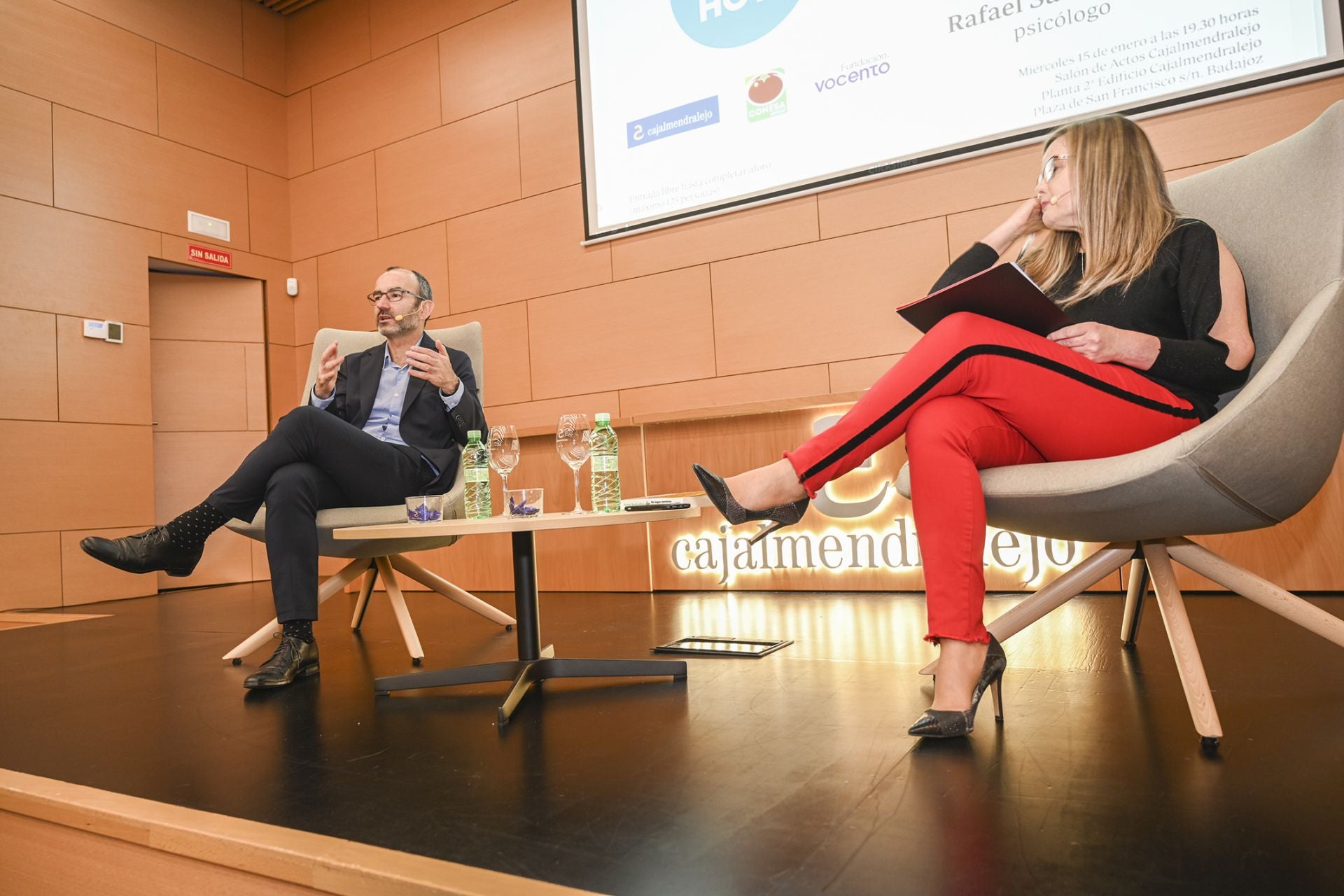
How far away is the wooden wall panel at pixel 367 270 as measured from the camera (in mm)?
4695

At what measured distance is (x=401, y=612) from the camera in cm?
236

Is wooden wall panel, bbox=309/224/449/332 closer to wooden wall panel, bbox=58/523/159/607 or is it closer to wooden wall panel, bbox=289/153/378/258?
wooden wall panel, bbox=289/153/378/258

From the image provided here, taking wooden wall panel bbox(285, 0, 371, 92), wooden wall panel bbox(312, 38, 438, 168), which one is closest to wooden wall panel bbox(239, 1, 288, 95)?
wooden wall panel bbox(285, 0, 371, 92)

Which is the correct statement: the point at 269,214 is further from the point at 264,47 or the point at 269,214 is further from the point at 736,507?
the point at 736,507

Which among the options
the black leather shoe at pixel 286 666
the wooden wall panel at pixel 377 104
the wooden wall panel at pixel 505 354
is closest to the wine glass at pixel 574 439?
the black leather shoe at pixel 286 666

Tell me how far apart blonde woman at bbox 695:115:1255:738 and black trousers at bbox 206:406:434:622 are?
45.5 inches

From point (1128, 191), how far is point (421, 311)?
1.99 meters

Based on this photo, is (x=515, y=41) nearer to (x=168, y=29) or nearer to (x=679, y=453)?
(x=168, y=29)

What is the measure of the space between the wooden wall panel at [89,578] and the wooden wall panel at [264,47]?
9.69ft

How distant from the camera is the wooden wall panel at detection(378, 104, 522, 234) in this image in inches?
177

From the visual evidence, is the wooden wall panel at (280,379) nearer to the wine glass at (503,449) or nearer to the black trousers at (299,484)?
the black trousers at (299,484)

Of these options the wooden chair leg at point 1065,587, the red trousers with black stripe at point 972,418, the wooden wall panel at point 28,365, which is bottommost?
the wooden chair leg at point 1065,587

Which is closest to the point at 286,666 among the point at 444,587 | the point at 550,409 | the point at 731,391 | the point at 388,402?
the point at 444,587

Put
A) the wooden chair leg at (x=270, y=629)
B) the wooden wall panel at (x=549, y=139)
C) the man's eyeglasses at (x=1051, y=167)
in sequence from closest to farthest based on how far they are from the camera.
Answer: the man's eyeglasses at (x=1051, y=167) → the wooden chair leg at (x=270, y=629) → the wooden wall panel at (x=549, y=139)
